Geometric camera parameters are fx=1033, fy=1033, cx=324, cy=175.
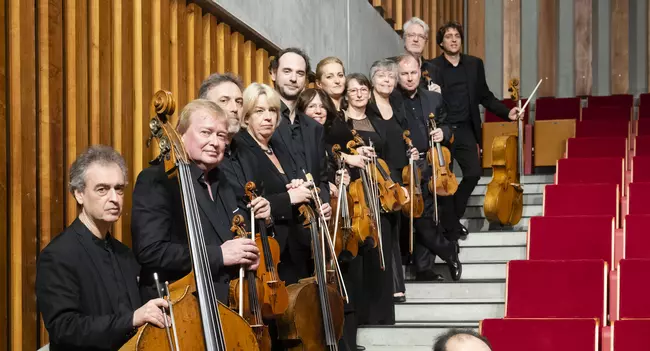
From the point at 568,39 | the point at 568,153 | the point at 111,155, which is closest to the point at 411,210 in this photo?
the point at 568,153

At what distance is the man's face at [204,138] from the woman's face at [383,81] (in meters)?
1.56

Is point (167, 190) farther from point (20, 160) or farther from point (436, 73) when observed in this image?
point (436, 73)

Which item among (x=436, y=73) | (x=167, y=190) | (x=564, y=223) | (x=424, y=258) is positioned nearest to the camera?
(x=167, y=190)

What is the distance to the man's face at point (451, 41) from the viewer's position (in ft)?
15.2

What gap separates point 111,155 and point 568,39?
537 cm

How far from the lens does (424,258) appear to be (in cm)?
397

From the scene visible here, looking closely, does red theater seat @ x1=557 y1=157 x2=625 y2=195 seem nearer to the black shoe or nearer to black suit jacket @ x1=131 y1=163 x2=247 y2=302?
the black shoe

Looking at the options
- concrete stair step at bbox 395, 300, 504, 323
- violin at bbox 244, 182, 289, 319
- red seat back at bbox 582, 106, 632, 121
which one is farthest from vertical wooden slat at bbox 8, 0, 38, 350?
red seat back at bbox 582, 106, 632, 121

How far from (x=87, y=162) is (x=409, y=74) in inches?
85.6

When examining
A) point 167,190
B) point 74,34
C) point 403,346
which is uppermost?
point 74,34

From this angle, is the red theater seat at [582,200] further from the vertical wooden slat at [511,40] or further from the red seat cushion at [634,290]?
the vertical wooden slat at [511,40]

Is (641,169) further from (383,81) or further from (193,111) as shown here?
(193,111)

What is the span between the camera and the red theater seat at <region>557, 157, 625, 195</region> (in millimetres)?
4363

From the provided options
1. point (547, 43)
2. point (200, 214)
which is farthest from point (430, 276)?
point (547, 43)
